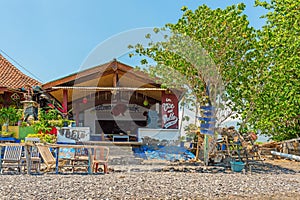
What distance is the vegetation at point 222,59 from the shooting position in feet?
39.7

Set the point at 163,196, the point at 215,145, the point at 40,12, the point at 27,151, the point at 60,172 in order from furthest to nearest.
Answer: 1. the point at 40,12
2. the point at 215,145
3. the point at 60,172
4. the point at 27,151
5. the point at 163,196

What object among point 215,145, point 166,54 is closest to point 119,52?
point 166,54

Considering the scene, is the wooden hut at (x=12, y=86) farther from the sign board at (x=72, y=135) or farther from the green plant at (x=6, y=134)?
the sign board at (x=72, y=135)

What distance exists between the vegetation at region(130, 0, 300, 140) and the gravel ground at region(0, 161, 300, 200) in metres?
4.35

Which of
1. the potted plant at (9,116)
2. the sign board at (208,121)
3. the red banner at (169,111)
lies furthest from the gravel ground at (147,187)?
the potted plant at (9,116)

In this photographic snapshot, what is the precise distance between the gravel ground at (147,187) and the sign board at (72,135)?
4.95 m

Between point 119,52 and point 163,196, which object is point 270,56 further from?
point 163,196

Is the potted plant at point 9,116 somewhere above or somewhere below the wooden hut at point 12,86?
below

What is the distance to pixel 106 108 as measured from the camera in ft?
63.6

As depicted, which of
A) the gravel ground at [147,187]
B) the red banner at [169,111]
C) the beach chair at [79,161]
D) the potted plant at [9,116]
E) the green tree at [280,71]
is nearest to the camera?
the gravel ground at [147,187]

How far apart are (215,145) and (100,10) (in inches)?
281

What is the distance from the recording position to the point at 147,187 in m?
7.44

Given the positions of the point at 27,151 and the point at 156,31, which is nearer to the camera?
the point at 27,151

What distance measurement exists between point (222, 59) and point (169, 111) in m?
3.98
